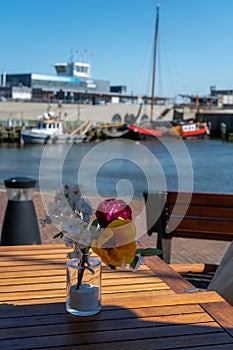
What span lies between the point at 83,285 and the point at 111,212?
1.09 ft

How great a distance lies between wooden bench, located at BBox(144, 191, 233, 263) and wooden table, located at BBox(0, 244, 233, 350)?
5.85 ft

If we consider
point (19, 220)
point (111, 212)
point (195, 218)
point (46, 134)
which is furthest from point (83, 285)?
point (46, 134)

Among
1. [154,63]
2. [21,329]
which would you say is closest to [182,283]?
[21,329]

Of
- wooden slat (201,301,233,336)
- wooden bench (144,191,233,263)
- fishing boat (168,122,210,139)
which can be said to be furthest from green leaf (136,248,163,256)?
fishing boat (168,122,210,139)

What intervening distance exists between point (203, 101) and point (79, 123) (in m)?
55.0

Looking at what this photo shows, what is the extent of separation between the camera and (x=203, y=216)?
4375 millimetres

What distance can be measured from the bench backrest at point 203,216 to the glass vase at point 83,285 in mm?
2485

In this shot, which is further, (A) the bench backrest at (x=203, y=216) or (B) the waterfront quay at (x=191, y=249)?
(B) the waterfront quay at (x=191, y=249)

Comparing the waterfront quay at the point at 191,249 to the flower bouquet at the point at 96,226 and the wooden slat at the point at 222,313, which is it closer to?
the wooden slat at the point at 222,313

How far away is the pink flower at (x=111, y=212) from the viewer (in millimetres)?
1649

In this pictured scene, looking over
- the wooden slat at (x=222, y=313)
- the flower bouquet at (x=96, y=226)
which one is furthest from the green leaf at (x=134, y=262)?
the wooden slat at (x=222, y=313)

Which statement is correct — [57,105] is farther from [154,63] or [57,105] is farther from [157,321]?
[157,321]

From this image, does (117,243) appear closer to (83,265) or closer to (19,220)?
(83,265)

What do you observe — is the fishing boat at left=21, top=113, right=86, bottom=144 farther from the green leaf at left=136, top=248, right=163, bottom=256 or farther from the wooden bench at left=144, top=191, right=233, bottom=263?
A: the green leaf at left=136, top=248, right=163, bottom=256
